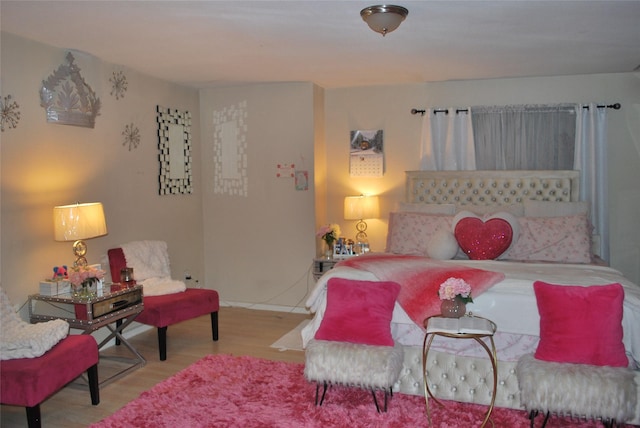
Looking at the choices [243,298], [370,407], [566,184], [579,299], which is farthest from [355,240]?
[579,299]

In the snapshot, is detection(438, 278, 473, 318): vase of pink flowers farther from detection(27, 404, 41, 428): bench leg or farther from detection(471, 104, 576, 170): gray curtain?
detection(471, 104, 576, 170): gray curtain

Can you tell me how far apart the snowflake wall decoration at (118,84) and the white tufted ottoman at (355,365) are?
2.98 meters

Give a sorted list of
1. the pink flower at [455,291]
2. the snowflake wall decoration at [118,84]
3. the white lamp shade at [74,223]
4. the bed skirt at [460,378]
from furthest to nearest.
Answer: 1. the snowflake wall decoration at [118,84]
2. the white lamp shade at [74,223]
3. the bed skirt at [460,378]
4. the pink flower at [455,291]

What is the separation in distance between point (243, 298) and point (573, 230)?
3.56 m

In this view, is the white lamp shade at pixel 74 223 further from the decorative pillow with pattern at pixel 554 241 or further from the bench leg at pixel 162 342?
the decorative pillow with pattern at pixel 554 241

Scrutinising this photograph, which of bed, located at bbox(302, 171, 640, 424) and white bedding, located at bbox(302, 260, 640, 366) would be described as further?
bed, located at bbox(302, 171, 640, 424)

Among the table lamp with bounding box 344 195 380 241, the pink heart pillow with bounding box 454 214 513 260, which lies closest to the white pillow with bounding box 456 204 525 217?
the pink heart pillow with bounding box 454 214 513 260

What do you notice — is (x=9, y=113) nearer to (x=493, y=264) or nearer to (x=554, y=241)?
(x=493, y=264)

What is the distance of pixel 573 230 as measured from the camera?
4449mm

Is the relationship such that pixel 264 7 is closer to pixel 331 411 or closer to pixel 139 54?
pixel 139 54

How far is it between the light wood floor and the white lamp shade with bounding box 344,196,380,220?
47.6 inches

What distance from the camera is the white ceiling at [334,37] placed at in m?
3.19

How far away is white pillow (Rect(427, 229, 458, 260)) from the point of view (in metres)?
4.52

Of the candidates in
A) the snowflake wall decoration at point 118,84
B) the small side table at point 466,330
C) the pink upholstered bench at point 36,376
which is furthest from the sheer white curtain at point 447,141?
the pink upholstered bench at point 36,376
